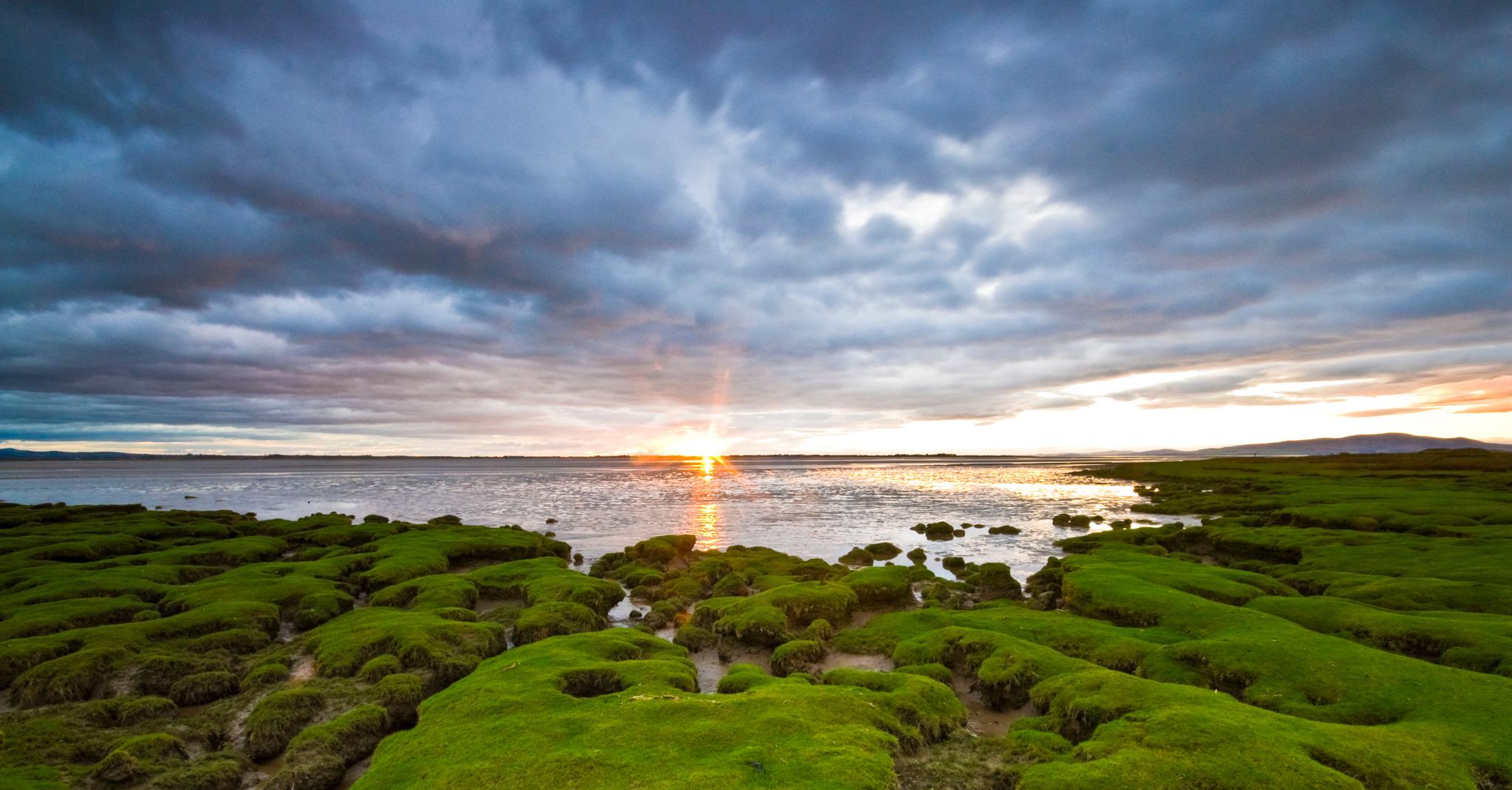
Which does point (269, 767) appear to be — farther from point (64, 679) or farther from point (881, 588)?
point (881, 588)

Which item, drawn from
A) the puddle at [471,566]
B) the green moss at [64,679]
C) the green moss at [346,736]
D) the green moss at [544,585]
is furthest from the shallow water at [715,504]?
the green moss at [346,736]

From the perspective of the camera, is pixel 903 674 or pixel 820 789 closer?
pixel 820 789

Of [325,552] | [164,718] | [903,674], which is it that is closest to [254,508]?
[325,552]

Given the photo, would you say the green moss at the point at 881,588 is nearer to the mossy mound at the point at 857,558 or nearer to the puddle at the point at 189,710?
the mossy mound at the point at 857,558

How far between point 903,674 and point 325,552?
3691 centimetres

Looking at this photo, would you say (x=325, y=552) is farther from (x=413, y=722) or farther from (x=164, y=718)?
(x=413, y=722)

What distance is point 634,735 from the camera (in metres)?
11.5

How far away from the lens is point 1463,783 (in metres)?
9.74

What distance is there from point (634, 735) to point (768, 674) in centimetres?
815

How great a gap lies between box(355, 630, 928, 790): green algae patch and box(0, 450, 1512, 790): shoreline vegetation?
67 mm

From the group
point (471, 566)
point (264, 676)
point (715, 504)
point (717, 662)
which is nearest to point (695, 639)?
point (717, 662)

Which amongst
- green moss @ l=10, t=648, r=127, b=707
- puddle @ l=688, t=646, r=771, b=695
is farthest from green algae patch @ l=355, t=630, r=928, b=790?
green moss @ l=10, t=648, r=127, b=707

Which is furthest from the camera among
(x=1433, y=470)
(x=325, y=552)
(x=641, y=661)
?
(x=1433, y=470)

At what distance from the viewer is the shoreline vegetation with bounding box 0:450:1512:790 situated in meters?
10.8
